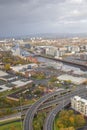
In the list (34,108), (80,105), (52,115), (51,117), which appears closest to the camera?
(51,117)

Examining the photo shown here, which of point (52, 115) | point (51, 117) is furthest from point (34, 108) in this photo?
point (51, 117)

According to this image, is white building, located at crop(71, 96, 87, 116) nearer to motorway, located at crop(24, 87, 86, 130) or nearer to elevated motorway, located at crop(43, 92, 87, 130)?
elevated motorway, located at crop(43, 92, 87, 130)

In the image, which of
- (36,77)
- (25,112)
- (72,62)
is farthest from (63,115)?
(72,62)

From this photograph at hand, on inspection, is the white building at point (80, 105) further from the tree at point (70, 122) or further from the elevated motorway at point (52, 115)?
the tree at point (70, 122)

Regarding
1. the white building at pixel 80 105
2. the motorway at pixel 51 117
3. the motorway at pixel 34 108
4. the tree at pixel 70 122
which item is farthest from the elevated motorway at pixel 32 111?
the white building at pixel 80 105

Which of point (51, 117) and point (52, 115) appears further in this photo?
point (52, 115)

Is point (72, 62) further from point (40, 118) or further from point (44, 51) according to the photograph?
point (40, 118)

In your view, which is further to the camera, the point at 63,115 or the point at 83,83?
the point at 83,83

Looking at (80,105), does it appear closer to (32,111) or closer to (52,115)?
(52,115)

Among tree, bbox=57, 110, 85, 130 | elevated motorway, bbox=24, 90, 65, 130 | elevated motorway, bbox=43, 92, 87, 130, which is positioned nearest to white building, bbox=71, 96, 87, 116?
elevated motorway, bbox=43, 92, 87, 130

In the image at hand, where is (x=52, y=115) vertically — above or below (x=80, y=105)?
below

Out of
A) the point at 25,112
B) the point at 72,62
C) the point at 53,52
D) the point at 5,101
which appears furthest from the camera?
the point at 53,52
